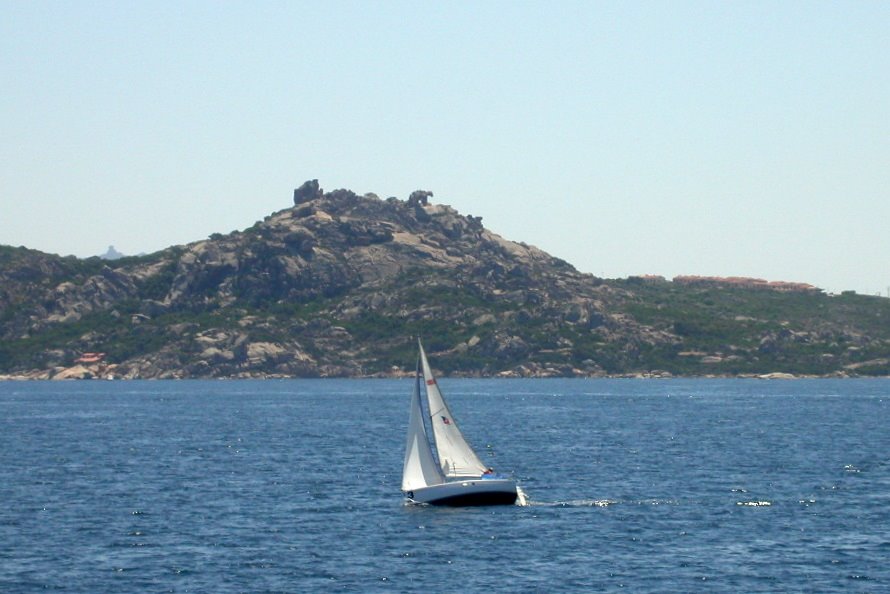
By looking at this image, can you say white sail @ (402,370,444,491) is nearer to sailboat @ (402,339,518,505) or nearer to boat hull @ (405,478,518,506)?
sailboat @ (402,339,518,505)

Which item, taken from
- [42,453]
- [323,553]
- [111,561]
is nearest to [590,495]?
[323,553]

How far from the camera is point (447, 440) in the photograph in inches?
3322

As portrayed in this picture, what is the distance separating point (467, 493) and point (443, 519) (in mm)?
3481

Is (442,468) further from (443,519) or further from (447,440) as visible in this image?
(443,519)

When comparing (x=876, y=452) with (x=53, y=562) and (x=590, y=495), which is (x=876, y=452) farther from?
(x=53, y=562)

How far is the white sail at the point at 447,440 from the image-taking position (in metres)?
→ 84.3

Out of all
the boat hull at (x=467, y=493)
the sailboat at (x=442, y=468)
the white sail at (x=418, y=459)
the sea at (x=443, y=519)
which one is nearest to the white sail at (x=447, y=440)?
the sailboat at (x=442, y=468)

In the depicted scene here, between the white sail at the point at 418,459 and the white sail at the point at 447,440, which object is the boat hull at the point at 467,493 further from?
the white sail at the point at 447,440

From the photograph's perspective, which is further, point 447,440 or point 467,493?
point 447,440

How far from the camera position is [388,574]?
210 ft

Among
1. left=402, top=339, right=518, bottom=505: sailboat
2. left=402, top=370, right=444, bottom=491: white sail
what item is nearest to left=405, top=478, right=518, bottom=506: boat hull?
left=402, top=339, right=518, bottom=505: sailboat

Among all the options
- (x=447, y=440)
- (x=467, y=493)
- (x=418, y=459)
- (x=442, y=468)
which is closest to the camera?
(x=467, y=493)

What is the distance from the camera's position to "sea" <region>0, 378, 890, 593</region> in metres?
62.9

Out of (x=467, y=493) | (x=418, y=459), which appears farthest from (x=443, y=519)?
(x=418, y=459)
